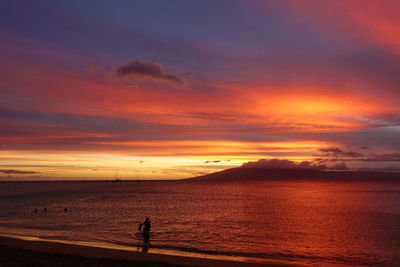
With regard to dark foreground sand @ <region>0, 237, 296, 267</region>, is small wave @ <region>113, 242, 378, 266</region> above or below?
below

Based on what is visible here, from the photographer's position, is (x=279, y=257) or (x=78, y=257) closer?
(x=78, y=257)

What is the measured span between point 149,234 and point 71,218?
819 inches

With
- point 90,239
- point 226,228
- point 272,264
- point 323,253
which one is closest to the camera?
point 272,264

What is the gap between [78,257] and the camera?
22281 millimetres

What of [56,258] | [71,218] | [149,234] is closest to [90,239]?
[149,234]

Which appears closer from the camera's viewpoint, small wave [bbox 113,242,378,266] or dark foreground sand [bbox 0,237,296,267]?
dark foreground sand [bbox 0,237,296,267]

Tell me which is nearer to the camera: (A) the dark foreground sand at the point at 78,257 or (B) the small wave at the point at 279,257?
(A) the dark foreground sand at the point at 78,257

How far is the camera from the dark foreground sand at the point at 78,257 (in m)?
20.3

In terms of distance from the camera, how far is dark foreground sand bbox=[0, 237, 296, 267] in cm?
2033

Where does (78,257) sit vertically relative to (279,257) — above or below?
above

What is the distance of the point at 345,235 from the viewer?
37406 millimetres

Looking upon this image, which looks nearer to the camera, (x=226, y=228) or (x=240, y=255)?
(x=240, y=255)

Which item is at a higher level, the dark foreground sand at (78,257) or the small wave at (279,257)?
the dark foreground sand at (78,257)

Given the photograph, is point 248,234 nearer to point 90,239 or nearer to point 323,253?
point 323,253
